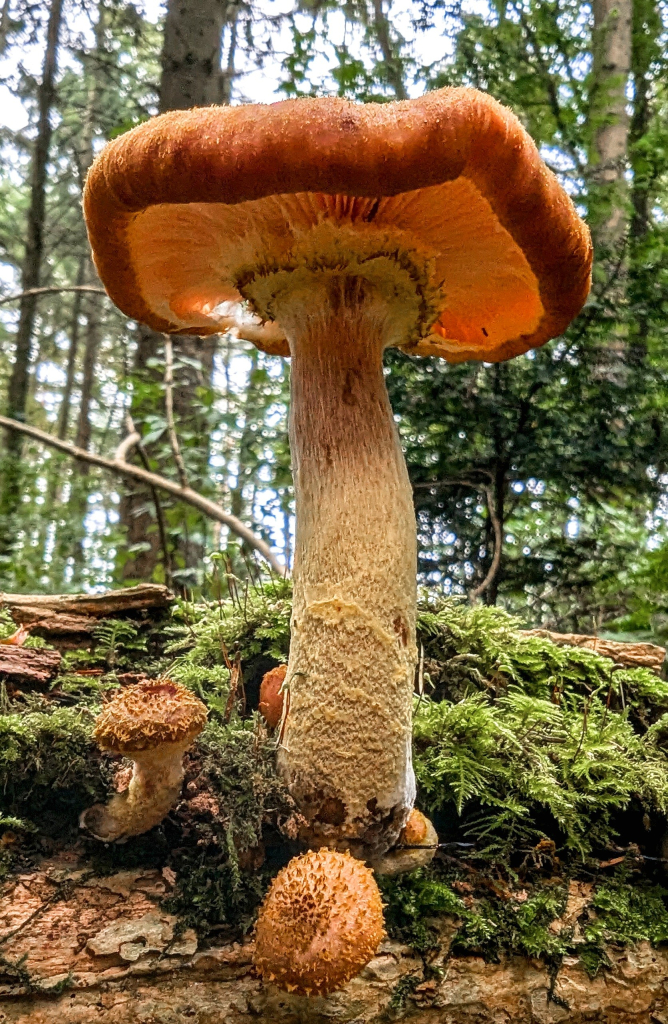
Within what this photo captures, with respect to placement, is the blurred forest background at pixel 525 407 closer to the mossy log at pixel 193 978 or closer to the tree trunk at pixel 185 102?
the tree trunk at pixel 185 102

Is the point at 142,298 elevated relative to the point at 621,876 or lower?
elevated

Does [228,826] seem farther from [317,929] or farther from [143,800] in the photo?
[317,929]

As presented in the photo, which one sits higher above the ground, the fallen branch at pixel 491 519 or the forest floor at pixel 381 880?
the fallen branch at pixel 491 519

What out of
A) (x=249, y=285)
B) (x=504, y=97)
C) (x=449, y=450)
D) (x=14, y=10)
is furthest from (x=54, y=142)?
(x=249, y=285)

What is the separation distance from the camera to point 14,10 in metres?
7.20

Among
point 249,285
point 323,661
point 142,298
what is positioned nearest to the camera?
point 323,661

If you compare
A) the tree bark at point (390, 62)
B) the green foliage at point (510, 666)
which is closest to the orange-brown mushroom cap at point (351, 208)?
the green foliage at point (510, 666)

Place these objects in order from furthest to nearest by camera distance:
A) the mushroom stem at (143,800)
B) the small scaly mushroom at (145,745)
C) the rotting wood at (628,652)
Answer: the rotting wood at (628,652)
the mushroom stem at (143,800)
the small scaly mushroom at (145,745)

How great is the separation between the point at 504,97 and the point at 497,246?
9.98 feet

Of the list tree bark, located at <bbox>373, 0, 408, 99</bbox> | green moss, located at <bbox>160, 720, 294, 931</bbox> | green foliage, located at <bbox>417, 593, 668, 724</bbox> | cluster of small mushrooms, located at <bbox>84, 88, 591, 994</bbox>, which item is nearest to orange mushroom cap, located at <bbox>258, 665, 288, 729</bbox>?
cluster of small mushrooms, located at <bbox>84, 88, 591, 994</bbox>

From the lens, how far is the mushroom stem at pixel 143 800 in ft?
5.82

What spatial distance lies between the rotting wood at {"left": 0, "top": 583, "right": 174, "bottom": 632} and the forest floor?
0.68ft

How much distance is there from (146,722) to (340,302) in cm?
137

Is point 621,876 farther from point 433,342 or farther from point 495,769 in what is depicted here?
point 433,342
